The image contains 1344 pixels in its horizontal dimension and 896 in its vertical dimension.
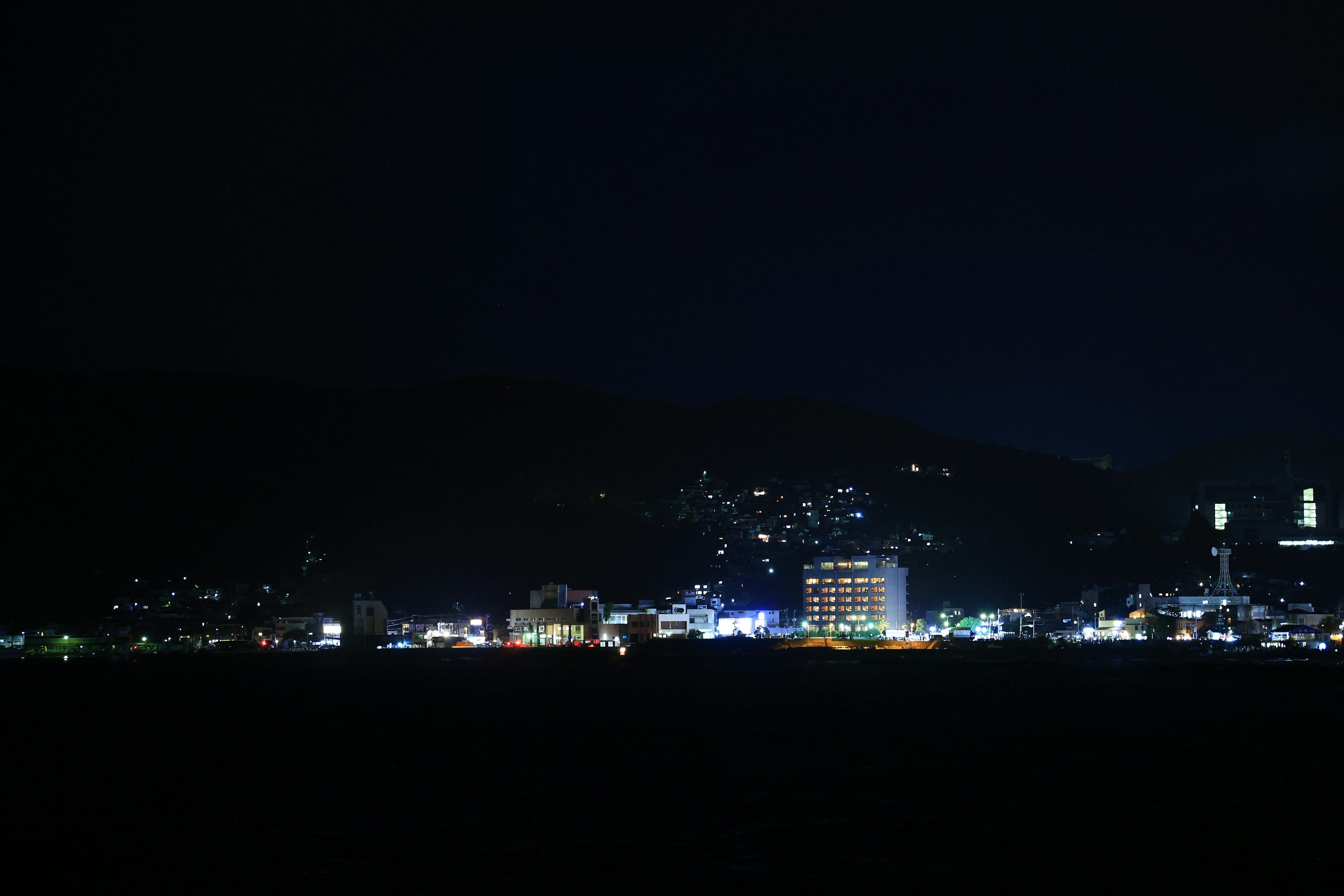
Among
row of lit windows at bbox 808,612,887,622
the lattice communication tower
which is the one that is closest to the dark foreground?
row of lit windows at bbox 808,612,887,622

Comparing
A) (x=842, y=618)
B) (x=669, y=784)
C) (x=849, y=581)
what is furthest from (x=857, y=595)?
(x=669, y=784)

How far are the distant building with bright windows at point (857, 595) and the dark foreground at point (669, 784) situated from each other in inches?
2956

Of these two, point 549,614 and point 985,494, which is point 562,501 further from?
A: point 985,494

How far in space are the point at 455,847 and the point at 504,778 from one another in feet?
29.1

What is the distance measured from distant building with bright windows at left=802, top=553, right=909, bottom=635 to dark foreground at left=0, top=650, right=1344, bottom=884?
75.1 meters

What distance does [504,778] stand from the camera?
2941 centimetres

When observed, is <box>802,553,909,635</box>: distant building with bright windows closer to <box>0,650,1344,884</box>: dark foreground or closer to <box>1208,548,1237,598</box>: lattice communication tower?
<box>1208,548,1237,598</box>: lattice communication tower

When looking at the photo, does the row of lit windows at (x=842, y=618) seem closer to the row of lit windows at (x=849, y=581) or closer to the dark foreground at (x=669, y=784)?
the row of lit windows at (x=849, y=581)

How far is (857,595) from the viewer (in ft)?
451

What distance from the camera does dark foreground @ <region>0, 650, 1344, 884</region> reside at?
19.9 meters

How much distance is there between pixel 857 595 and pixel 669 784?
112 meters

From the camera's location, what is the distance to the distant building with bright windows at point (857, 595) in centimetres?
13650

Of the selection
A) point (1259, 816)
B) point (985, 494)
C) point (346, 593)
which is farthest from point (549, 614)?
point (1259, 816)

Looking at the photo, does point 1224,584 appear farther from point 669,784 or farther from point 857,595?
point 669,784
